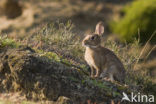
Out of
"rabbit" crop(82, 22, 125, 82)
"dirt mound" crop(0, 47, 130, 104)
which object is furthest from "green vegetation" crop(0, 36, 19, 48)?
"rabbit" crop(82, 22, 125, 82)

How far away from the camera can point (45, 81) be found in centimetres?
656

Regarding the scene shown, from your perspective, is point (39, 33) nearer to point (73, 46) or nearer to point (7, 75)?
point (73, 46)

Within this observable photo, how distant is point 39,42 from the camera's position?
9156mm

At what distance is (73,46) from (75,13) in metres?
9.90

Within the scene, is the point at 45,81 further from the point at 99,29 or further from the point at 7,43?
the point at 99,29

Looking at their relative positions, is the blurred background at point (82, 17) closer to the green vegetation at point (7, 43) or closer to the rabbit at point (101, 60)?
the rabbit at point (101, 60)

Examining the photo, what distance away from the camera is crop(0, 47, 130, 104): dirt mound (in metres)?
6.55

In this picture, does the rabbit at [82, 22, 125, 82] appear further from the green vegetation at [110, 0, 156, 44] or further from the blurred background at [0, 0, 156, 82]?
the green vegetation at [110, 0, 156, 44]

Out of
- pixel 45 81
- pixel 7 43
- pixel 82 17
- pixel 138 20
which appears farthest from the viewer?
pixel 82 17

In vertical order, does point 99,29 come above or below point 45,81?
above

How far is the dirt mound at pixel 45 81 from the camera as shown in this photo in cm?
655

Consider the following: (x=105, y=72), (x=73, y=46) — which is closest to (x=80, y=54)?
(x=73, y=46)

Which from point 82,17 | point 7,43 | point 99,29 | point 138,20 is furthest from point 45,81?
point 82,17

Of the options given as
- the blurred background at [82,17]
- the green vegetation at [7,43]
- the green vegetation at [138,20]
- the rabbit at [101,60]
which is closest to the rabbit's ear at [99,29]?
the rabbit at [101,60]
